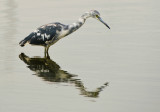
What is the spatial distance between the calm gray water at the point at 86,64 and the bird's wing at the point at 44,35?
0.25 meters

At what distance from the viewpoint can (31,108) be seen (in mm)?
9148

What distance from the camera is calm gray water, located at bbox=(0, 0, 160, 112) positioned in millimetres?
9408

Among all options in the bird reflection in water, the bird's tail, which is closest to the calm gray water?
the bird reflection in water

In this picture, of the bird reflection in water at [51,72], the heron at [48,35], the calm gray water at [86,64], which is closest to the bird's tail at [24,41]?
the heron at [48,35]

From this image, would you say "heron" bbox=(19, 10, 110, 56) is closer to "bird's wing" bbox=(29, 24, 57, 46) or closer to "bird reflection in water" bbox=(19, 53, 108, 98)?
"bird's wing" bbox=(29, 24, 57, 46)

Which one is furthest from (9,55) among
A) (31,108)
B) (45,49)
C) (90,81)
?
(31,108)

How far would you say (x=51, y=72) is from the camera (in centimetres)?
1151

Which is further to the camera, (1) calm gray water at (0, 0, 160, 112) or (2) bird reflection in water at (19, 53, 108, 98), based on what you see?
(2) bird reflection in water at (19, 53, 108, 98)

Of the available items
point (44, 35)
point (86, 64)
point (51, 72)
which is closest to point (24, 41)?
point (44, 35)

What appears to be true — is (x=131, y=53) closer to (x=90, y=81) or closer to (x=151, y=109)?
(x=90, y=81)

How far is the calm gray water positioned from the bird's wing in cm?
25

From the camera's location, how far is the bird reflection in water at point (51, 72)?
10.1 metres

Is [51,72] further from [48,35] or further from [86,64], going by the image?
[48,35]

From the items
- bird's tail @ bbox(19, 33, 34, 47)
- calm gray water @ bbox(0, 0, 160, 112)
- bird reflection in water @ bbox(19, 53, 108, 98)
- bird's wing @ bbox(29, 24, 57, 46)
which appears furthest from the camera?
bird's tail @ bbox(19, 33, 34, 47)
